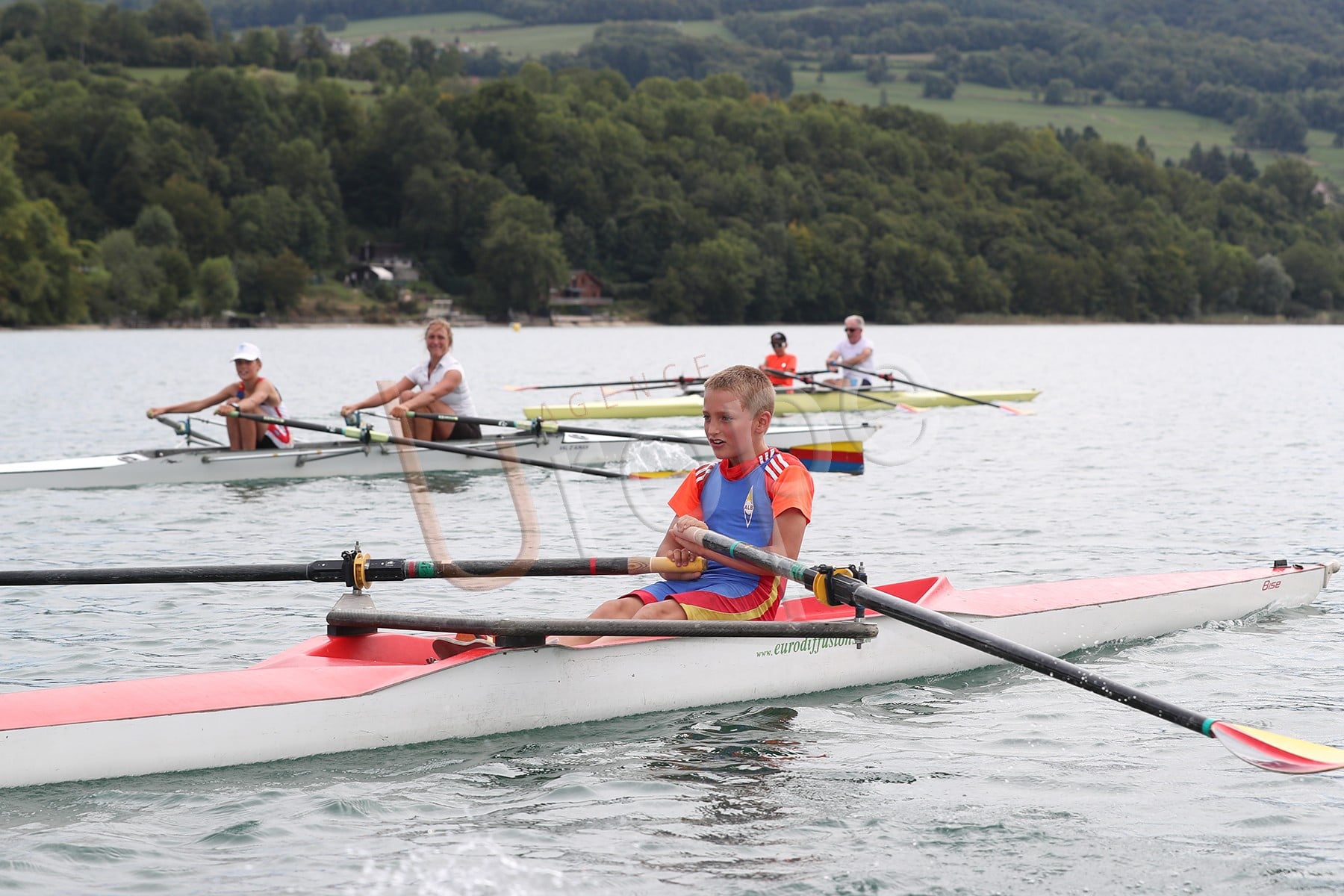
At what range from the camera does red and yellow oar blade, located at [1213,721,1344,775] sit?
254 inches

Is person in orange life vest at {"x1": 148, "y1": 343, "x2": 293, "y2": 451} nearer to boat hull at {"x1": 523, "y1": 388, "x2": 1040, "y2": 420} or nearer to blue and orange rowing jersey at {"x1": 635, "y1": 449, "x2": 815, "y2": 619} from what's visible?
boat hull at {"x1": 523, "y1": 388, "x2": 1040, "y2": 420}

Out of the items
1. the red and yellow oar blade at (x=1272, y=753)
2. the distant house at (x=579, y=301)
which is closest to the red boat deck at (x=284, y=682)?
the red and yellow oar blade at (x=1272, y=753)

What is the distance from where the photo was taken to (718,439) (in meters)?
7.41

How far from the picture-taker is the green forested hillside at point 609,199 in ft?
374

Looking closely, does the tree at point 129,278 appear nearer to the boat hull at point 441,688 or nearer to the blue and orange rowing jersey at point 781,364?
the blue and orange rowing jersey at point 781,364

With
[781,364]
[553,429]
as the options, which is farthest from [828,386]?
[553,429]

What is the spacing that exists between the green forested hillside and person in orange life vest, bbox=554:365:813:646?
90972mm

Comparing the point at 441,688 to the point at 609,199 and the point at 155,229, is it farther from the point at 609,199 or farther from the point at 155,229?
the point at 609,199

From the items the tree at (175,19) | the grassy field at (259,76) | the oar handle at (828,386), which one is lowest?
the oar handle at (828,386)

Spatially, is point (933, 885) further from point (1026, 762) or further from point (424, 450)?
point (424, 450)

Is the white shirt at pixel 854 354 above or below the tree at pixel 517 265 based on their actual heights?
below

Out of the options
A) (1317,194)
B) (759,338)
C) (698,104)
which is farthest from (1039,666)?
(1317,194)

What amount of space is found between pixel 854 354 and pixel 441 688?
59.7 ft

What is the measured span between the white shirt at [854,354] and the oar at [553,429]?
7342 millimetres
